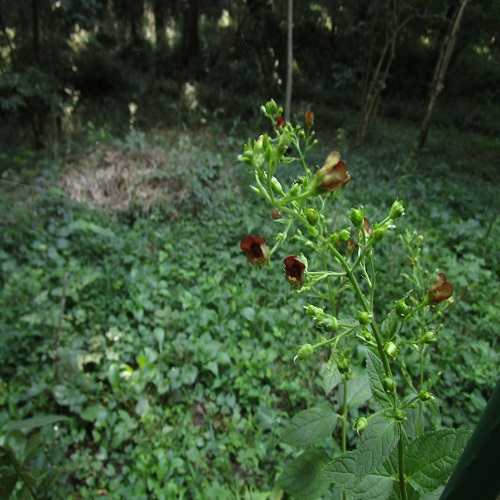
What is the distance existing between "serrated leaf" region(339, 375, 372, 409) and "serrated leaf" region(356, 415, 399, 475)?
432mm

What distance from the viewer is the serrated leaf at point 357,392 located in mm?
974

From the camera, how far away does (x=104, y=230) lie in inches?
130

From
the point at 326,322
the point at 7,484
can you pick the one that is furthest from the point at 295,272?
the point at 7,484

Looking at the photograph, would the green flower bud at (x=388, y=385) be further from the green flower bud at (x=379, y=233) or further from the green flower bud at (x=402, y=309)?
the green flower bud at (x=379, y=233)

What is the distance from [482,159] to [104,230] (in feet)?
21.6

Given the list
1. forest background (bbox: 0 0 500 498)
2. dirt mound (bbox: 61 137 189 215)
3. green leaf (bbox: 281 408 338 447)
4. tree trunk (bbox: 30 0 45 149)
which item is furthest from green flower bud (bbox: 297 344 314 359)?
tree trunk (bbox: 30 0 45 149)

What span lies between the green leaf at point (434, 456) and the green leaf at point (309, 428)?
0.30 meters

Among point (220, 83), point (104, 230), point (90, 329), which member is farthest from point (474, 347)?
point (220, 83)

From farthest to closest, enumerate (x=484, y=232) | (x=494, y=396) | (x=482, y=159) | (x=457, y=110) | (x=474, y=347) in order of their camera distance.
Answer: (x=457, y=110) → (x=482, y=159) → (x=484, y=232) → (x=474, y=347) → (x=494, y=396)

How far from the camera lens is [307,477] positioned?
882 mm

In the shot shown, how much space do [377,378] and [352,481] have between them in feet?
0.56

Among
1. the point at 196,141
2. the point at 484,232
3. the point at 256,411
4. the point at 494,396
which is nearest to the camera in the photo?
the point at 494,396

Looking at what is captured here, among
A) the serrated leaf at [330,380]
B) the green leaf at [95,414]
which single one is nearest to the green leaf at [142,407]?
the green leaf at [95,414]

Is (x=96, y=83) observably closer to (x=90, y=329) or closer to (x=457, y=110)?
(x=90, y=329)
